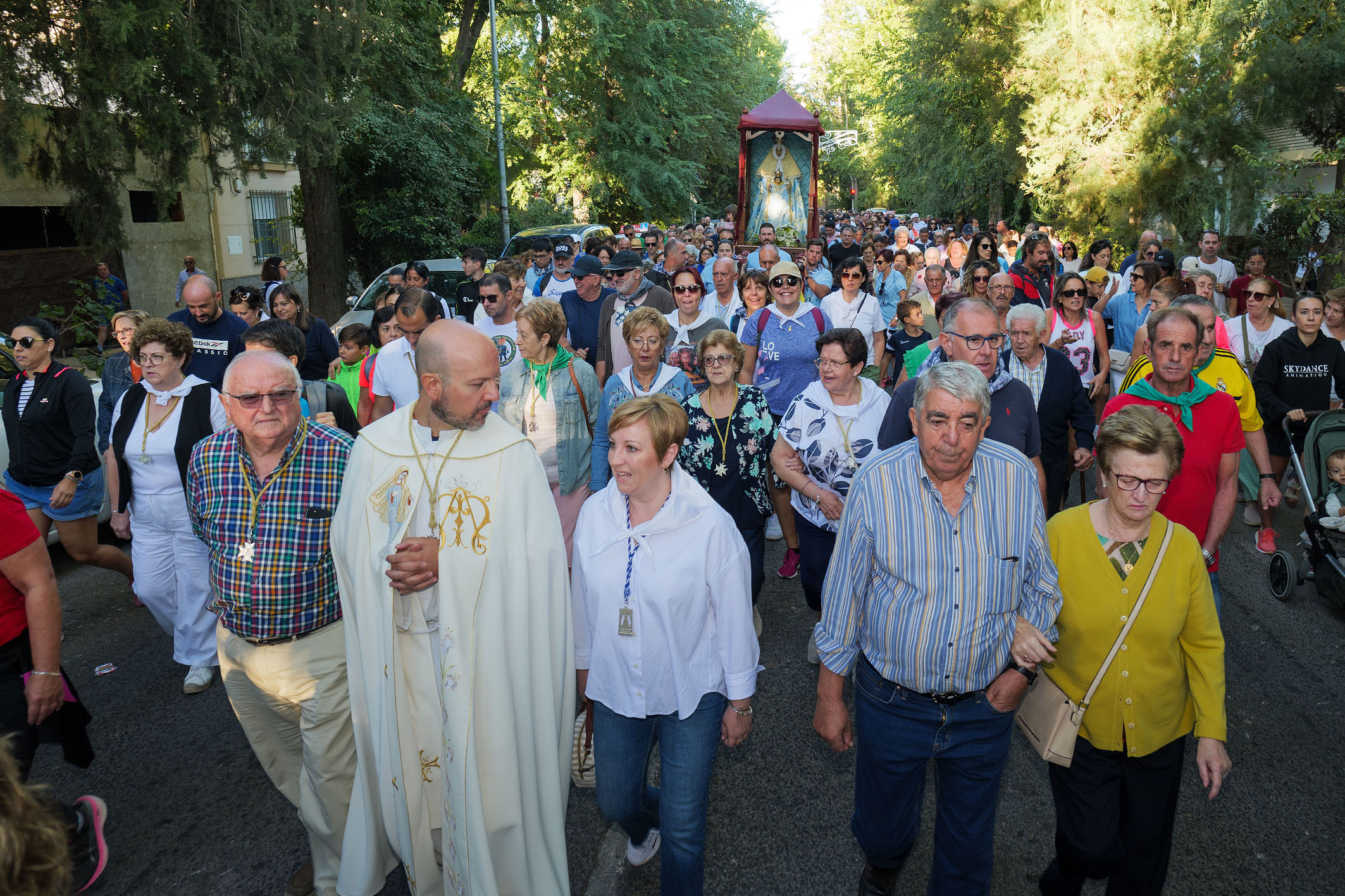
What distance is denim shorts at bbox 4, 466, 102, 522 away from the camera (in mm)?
6133

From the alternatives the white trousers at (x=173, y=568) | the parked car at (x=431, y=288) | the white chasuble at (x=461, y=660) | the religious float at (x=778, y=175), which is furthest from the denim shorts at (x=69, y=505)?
the religious float at (x=778, y=175)

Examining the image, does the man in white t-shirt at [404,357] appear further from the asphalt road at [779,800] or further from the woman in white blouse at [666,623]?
the woman in white blouse at [666,623]

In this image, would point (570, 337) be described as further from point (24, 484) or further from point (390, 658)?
point (390, 658)

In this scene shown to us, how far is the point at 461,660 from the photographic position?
316 centimetres

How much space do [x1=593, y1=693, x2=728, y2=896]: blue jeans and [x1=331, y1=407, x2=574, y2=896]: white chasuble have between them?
0.17 metres

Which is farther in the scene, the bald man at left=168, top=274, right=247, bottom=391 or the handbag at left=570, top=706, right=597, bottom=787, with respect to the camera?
the bald man at left=168, top=274, right=247, bottom=391

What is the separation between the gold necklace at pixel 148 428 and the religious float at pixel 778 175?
1970 centimetres

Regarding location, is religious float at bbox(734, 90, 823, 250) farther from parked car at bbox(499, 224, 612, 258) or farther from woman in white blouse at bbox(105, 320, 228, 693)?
woman in white blouse at bbox(105, 320, 228, 693)

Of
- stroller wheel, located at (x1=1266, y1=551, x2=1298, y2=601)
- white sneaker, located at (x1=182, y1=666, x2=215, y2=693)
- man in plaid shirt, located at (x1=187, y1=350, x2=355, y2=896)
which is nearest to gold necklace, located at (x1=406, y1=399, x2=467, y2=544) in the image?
man in plaid shirt, located at (x1=187, y1=350, x2=355, y2=896)

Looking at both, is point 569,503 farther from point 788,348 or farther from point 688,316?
point 688,316

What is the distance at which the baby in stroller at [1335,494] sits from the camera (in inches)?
242

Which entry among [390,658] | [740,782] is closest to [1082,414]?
[740,782]

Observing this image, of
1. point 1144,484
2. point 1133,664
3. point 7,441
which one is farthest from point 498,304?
point 1133,664

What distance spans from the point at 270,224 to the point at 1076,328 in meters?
22.9
